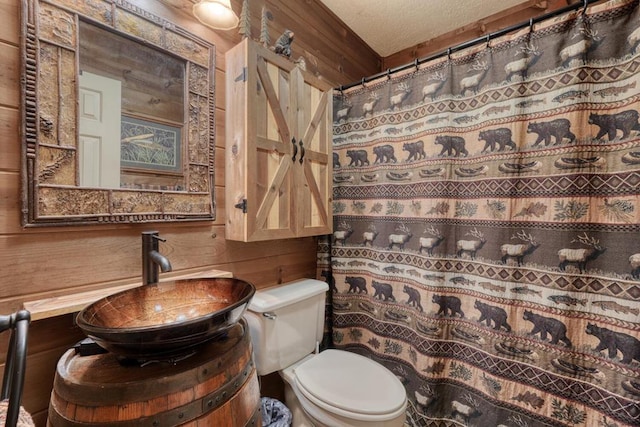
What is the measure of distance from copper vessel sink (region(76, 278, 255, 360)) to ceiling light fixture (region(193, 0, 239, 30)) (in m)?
1.06

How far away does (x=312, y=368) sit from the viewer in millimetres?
1333

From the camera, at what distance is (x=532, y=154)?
1.19 metres

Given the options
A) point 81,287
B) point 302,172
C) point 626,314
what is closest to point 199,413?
point 81,287

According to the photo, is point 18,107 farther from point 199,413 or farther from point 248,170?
point 199,413

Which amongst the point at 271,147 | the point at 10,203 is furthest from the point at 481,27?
the point at 10,203

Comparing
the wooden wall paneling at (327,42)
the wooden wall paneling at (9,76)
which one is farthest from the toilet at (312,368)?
the wooden wall paneling at (327,42)

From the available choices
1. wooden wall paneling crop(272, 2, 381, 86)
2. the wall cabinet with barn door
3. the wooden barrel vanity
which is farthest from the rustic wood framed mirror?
wooden wall paneling crop(272, 2, 381, 86)

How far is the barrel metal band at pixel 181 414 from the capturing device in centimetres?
58

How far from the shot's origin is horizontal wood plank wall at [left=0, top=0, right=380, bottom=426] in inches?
32.0

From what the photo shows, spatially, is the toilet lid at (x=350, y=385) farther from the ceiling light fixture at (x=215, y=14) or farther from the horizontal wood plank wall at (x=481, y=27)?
the horizontal wood plank wall at (x=481, y=27)

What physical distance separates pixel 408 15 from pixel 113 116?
1.86m

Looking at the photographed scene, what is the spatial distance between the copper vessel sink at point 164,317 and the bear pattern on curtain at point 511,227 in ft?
3.30

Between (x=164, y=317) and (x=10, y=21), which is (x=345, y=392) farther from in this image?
(x=10, y=21)

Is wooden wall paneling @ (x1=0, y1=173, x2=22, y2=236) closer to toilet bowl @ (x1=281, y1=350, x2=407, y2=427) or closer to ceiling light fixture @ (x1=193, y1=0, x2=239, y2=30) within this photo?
ceiling light fixture @ (x1=193, y1=0, x2=239, y2=30)
